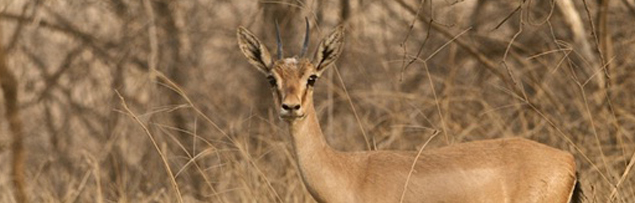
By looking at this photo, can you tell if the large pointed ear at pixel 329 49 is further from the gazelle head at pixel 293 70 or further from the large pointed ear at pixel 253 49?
the large pointed ear at pixel 253 49

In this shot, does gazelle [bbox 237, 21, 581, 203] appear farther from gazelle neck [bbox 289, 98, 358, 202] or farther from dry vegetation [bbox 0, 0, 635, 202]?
dry vegetation [bbox 0, 0, 635, 202]

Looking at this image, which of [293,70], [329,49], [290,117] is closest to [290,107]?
[290,117]

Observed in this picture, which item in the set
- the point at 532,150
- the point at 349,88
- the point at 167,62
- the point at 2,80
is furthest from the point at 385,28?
the point at 532,150

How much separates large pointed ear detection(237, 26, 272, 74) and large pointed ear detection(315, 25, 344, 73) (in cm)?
25

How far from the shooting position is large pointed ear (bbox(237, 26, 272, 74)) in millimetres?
6287

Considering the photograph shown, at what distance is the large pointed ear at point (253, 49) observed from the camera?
6287mm

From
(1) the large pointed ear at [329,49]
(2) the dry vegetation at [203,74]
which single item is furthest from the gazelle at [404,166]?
(2) the dry vegetation at [203,74]

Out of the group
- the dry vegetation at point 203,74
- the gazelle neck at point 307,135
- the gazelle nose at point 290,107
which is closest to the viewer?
the gazelle nose at point 290,107

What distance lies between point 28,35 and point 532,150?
1295 centimetres

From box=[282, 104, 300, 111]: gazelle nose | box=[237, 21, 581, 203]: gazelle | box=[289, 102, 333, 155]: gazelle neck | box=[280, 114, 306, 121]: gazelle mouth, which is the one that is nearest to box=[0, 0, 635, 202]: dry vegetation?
box=[237, 21, 581, 203]: gazelle

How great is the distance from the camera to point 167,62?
1642 cm

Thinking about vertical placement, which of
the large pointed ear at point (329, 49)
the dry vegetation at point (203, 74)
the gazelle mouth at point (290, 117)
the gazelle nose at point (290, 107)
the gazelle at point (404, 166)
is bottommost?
the dry vegetation at point (203, 74)

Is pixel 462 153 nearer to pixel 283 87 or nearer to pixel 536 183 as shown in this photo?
pixel 536 183

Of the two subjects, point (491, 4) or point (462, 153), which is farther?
point (491, 4)
